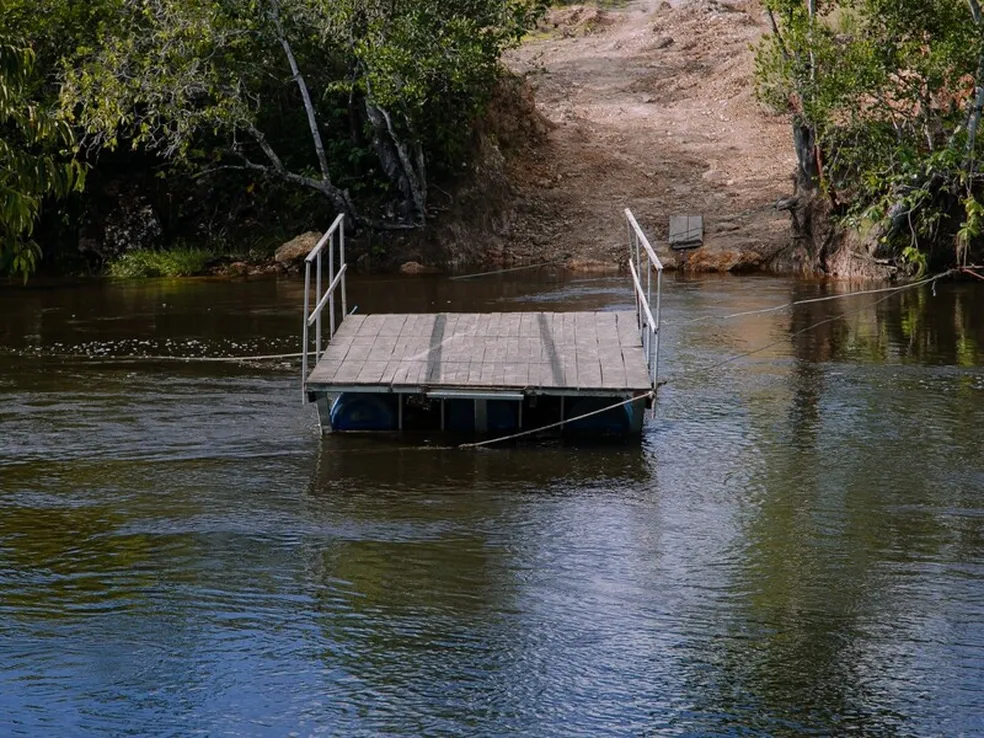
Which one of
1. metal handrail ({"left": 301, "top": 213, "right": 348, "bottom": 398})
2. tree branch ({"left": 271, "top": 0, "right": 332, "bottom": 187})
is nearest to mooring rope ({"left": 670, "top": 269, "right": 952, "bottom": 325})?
metal handrail ({"left": 301, "top": 213, "right": 348, "bottom": 398})

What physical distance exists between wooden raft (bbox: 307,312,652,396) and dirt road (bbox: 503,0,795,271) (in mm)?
11519

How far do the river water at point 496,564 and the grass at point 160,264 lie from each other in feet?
32.6

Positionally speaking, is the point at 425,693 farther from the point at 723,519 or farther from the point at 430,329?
the point at 430,329

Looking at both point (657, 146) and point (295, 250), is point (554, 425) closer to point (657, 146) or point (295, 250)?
point (295, 250)

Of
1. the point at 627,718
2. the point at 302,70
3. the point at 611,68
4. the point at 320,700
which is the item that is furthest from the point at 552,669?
the point at 611,68

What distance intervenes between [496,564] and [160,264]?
18.1m

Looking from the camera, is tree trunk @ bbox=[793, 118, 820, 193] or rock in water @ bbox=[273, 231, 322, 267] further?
rock in water @ bbox=[273, 231, 322, 267]

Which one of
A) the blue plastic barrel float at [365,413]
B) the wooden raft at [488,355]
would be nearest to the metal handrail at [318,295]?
the wooden raft at [488,355]

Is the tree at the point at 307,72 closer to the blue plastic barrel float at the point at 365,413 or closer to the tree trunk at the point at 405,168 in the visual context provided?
the tree trunk at the point at 405,168

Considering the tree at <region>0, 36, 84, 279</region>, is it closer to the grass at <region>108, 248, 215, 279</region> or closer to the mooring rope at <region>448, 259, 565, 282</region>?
the mooring rope at <region>448, 259, 565, 282</region>

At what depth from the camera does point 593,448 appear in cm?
1237

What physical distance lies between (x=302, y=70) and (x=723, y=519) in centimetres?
1837

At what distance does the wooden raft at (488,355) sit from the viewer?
12117mm

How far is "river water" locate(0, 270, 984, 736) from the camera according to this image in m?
7.23
